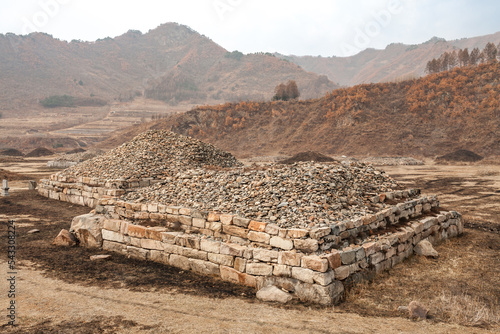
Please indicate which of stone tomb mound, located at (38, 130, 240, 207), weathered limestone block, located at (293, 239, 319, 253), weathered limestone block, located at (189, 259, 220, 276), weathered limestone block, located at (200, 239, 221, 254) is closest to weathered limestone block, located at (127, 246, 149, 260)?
weathered limestone block, located at (189, 259, 220, 276)

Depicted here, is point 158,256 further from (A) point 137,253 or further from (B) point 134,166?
(B) point 134,166

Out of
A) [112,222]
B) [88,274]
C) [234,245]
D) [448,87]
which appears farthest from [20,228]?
[448,87]

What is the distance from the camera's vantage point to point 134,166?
15445mm

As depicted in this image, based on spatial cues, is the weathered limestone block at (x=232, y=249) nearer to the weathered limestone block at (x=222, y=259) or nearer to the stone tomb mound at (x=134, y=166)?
the weathered limestone block at (x=222, y=259)

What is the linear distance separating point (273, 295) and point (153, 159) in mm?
11106

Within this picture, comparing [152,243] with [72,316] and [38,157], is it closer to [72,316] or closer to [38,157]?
[72,316]

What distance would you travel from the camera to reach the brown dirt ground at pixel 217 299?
217 inches

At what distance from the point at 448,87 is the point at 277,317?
162 ft

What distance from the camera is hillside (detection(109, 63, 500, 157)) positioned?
3984 cm

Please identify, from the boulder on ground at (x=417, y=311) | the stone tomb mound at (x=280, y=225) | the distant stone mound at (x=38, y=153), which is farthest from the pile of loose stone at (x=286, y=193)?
the distant stone mound at (x=38, y=153)

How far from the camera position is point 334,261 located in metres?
6.58

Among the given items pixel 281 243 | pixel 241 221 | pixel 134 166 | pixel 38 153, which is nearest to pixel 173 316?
pixel 281 243

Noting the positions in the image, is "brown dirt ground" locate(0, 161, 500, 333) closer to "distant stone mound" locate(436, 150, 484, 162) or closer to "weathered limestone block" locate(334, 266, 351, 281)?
"weathered limestone block" locate(334, 266, 351, 281)

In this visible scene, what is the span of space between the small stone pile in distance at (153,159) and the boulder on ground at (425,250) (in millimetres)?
9458
